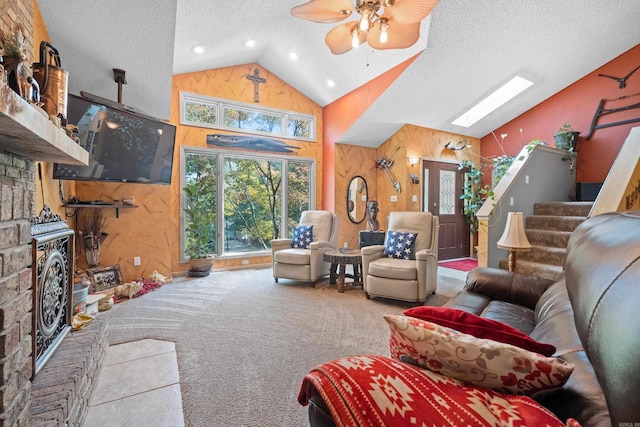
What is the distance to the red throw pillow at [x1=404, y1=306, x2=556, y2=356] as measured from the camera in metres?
0.83

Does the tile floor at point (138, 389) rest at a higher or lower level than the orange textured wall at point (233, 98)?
lower

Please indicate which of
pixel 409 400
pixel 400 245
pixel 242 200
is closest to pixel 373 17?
pixel 400 245

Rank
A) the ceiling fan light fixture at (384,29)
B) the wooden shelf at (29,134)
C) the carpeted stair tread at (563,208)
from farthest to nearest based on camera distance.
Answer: the carpeted stair tread at (563,208), the ceiling fan light fixture at (384,29), the wooden shelf at (29,134)

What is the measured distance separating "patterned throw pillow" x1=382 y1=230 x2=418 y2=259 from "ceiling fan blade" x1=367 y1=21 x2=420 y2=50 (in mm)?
2042

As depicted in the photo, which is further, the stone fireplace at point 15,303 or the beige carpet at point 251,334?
the beige carpet at point 251,334

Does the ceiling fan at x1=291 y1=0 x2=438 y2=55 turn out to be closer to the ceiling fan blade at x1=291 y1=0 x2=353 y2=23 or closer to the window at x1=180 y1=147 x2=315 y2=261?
the ceiling fan blade at x1=291 y1=0 x2=353 y2=23

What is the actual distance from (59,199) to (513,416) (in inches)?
160

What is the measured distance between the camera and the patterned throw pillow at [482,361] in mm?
683

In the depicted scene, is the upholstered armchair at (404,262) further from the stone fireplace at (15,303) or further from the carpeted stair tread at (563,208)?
the stone fireplace at (15,303)

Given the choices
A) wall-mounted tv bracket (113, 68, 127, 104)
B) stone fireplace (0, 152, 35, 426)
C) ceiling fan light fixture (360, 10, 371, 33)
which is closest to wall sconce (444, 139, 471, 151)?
ceiling fan light fixture (360, 10, 371, 33)

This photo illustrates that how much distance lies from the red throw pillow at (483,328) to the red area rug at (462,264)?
4.68 m

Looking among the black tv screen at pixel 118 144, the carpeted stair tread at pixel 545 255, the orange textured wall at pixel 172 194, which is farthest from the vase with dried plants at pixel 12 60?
the carpeted stair tread at pixel 545 255

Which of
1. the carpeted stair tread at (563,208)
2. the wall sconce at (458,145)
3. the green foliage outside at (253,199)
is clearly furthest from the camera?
the wall sconce at (458,145)

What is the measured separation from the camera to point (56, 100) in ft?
4.72
